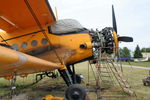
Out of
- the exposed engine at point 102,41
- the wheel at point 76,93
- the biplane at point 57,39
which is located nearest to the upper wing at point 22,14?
the biplane at point 57,39

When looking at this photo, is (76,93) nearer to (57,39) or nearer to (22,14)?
(57,39)

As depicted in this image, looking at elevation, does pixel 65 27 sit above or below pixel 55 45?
above

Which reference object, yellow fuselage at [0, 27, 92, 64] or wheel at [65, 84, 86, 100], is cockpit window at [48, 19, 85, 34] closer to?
yellow fuselage at [0, 27, 92, 64]

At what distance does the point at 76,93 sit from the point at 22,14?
323 centimetres

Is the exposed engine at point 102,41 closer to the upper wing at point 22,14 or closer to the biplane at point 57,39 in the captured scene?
the biplane at point 57,39

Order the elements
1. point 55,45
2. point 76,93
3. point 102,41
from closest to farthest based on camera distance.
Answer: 1. point 76,93
2. point 55,45
3. point 102,41

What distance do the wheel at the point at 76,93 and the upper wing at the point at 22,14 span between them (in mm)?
2331

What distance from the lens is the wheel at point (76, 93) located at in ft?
16.8

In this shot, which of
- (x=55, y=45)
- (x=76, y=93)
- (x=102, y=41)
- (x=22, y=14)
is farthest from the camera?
(x=102, y=41)

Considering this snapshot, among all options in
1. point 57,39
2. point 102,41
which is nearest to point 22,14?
point 57,39

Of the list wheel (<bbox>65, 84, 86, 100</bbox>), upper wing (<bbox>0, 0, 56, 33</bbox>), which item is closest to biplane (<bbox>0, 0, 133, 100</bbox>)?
upper wing (<bbox>0, 0, 56, 33</bbox>)

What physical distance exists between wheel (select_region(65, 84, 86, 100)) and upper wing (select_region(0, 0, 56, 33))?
7.65 feet

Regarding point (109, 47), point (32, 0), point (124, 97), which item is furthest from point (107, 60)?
point (32, 0)

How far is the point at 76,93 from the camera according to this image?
5098mm
